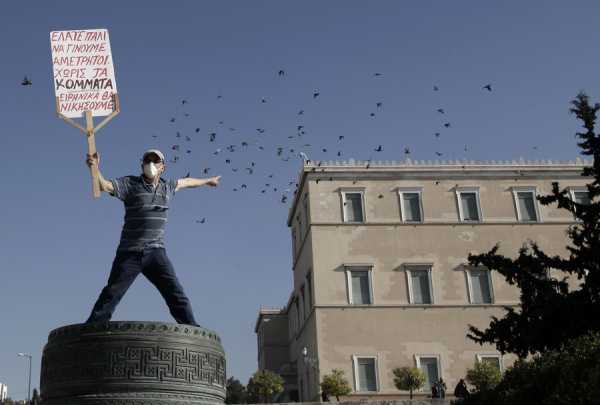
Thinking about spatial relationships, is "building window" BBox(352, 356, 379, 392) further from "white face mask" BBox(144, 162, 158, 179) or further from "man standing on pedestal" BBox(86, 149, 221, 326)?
"white face mask" BBox(144, 162, 158, 179)

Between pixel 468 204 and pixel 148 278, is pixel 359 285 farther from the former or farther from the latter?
pixel 148 278

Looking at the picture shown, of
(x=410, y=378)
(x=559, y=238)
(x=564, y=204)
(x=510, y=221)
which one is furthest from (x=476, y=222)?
(x=564, y=204)

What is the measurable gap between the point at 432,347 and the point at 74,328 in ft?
93.2

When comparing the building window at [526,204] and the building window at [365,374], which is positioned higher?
the building window at [526,204]

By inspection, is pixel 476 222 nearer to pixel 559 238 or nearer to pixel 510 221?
pixel 510 221

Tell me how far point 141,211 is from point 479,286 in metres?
29.1

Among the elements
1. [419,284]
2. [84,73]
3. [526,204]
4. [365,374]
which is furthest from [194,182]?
[526,204]

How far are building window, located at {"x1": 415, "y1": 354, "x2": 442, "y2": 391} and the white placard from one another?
89.6 ft

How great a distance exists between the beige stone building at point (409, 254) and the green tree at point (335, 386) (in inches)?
62.2

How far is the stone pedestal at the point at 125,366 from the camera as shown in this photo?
18.0ft

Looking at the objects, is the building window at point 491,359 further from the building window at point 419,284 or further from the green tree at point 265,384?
the green tree at point 265,384

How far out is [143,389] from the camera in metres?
5.53

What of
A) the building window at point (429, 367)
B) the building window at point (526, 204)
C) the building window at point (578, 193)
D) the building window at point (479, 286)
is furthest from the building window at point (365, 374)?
the building window at point (578, 193)

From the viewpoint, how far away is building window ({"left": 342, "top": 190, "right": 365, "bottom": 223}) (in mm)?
34500
